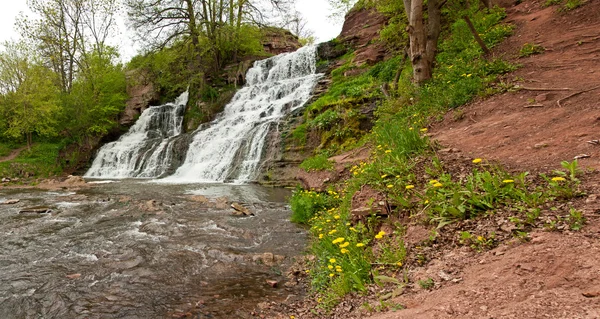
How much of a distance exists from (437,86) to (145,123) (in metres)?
23.0

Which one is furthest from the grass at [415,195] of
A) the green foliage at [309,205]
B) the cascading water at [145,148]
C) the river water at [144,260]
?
the cascading water at [145,148]

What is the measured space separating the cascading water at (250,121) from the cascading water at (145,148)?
2.12m

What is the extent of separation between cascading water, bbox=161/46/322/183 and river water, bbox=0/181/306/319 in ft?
22.2

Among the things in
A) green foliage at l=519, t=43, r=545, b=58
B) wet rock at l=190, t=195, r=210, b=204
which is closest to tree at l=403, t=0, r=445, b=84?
green foliage at l=519, t=43, r=545, b=58

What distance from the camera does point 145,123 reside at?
82.7ft

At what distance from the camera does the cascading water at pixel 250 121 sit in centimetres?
1545

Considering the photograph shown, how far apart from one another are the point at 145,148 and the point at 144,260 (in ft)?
57.0

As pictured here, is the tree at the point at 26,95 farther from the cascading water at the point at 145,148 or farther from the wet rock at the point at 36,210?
the wet rock at the point at 36,210

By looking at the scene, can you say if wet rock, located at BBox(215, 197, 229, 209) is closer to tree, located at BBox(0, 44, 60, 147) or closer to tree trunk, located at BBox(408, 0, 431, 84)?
tree trunk, located at BBox(408, 0, 431, 84)

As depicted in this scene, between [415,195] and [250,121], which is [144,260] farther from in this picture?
[250,121]

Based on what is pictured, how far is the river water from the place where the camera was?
3.72 metres

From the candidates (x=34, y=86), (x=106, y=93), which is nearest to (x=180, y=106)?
(x=106, y=93)

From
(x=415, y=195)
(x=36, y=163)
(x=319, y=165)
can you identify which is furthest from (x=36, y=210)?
(x=36, y=163)

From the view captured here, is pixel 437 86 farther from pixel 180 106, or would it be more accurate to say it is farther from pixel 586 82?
pixel 180 106
